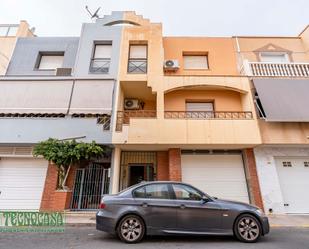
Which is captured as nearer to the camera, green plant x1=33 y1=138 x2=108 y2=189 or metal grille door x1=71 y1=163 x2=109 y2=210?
green plant x1=33 y1=138 x2=108 y2=189

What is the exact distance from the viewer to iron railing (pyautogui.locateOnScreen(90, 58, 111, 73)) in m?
11.3

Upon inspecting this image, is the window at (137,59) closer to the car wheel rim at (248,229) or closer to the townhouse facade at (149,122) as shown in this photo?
the townhouse facade at (149,122)

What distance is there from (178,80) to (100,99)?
4263mm

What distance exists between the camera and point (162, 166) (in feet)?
35.4

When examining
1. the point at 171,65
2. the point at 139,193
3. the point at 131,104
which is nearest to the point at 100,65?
the point at 131,104

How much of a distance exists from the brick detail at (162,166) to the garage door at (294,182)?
5.82 m

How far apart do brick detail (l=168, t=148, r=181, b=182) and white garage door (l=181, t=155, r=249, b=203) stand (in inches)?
21.4

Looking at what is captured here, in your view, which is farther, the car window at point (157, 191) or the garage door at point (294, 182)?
the garage door at point (294, 182)

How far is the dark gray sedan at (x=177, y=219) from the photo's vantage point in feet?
17.1

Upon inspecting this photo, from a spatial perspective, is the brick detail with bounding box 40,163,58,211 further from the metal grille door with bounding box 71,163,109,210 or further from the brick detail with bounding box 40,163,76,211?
the metal grille door with bounding box 71,163,109,210

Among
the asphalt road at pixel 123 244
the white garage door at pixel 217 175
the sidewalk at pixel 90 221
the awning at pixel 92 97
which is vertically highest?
the awning at pixel 92 97

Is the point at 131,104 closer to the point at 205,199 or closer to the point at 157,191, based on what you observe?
the point at 157,191

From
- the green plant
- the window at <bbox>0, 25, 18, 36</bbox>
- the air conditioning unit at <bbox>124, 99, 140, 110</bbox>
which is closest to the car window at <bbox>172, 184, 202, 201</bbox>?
the green plant

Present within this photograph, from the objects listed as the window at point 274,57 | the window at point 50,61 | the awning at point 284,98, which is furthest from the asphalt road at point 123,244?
the window at point 274,57
